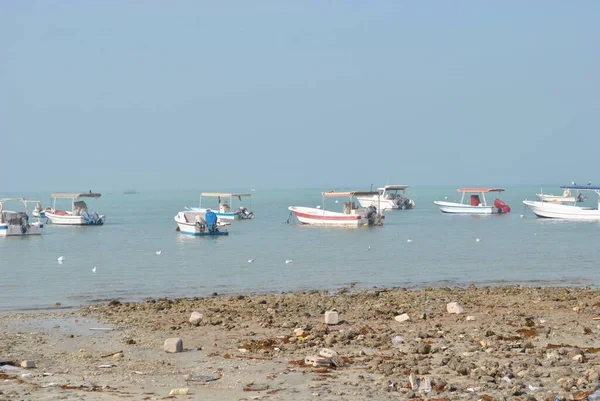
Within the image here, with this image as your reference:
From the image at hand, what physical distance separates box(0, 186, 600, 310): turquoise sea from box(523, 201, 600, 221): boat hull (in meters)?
10.1

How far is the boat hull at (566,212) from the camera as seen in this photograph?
73375 millimetres

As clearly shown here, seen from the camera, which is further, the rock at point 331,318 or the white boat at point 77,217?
the white boat at point 77,217

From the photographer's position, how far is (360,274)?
31.1m

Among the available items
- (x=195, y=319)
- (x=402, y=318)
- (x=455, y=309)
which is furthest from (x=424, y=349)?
(x=195, y=319)

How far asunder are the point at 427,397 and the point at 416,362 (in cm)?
188

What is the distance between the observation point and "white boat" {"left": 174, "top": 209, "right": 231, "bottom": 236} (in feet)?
185

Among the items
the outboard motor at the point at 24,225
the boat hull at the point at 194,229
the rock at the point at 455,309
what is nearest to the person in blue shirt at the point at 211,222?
the boat hull at the point at 194,229

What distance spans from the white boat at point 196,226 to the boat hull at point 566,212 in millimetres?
33108

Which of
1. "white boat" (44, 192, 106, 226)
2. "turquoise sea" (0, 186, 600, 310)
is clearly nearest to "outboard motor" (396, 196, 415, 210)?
"turquoise sea" (0, 186, 600, 310)

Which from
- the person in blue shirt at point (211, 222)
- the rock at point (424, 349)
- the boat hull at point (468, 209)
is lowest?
A: the boat hull at point (468, 209)

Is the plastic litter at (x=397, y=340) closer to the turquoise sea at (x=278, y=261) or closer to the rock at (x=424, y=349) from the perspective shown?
the rock at (x=424, y=349)

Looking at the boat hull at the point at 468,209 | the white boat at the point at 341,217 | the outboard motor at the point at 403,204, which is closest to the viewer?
the white boat at the point at 341,217

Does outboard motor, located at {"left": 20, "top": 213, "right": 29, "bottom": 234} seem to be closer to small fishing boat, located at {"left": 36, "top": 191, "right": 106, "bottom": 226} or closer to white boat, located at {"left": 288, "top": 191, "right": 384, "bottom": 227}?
small fishing boat, located at {"left": 36, "top": 191, "right": 106, "bottom": 226}

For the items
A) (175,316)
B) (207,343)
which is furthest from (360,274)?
(207,343)
